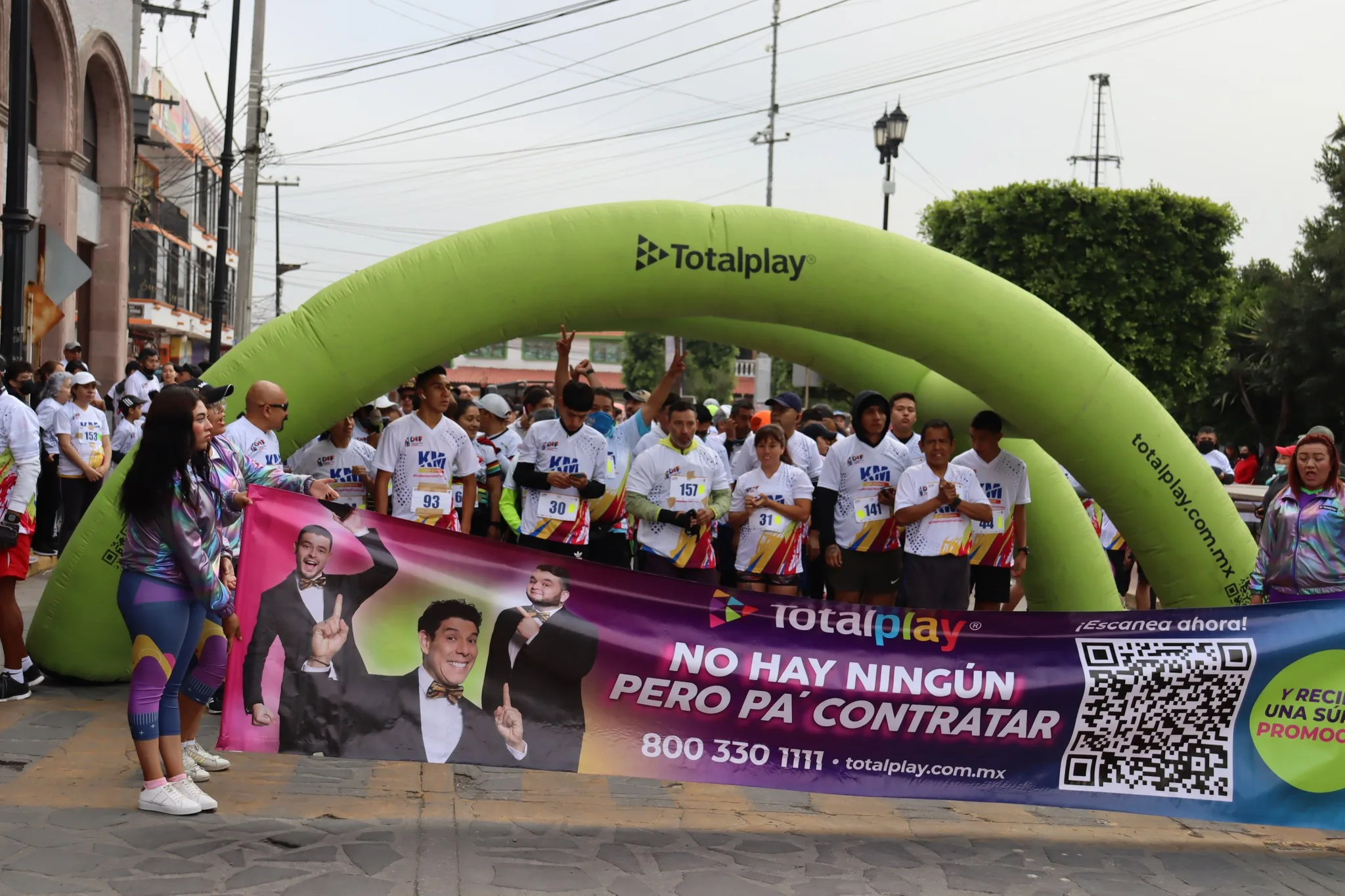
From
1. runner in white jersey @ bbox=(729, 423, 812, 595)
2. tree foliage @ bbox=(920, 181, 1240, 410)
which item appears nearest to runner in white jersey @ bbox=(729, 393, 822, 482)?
runner in white jersey @ bbox=(729, 423, 812, 595)

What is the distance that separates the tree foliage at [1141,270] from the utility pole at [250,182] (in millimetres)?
17737

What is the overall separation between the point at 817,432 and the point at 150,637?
708cm

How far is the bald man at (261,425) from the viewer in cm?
609

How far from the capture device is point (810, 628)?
5.49 meters

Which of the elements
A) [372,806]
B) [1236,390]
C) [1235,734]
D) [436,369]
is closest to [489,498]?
[436,369]

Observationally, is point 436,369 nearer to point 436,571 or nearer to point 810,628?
point 436,571

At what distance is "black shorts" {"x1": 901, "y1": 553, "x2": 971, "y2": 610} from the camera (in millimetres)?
7723

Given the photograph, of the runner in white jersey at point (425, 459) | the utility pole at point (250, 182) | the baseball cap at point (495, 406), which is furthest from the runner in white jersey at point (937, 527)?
the utility pole at point (250, 182)

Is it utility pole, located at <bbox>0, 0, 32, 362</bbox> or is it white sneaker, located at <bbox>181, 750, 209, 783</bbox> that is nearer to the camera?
white sneaker, located at <bbox>181, 750, 209, 783</bbox>

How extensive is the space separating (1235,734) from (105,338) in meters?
23.1

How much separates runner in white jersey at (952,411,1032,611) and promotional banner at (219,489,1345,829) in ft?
8.79

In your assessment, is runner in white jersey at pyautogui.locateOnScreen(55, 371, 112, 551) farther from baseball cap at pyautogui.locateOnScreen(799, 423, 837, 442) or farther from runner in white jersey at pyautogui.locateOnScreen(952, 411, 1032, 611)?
runner in white jersey at pyautogui.locateOnScreen(952, 411, 1032, 611)

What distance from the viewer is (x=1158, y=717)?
5.43 metres

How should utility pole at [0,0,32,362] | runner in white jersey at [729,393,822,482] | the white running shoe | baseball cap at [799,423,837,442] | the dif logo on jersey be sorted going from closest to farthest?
the white running shoe → the dif logo on jersey → runner in white jersey at [729,393,822,482] → utility pole at [0,0,32,362] → baseball cap at [799,423,837,442]
